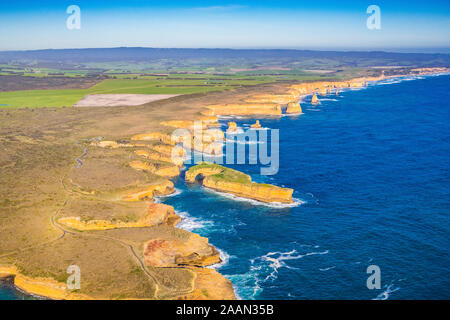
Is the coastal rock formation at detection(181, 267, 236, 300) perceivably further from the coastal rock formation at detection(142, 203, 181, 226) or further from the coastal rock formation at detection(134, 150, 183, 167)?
the coastal rock formation at detection(134, 150, 183, 167)

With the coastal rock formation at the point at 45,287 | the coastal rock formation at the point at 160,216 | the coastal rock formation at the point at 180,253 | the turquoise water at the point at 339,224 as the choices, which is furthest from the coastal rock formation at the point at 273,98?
the coastal rock formation at the point at 45,287

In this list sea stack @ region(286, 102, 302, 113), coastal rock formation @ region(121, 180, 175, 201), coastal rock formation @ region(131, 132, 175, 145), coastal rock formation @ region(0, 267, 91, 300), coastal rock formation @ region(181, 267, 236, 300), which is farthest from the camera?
sea stack @ region(286, 102, 302, 113)

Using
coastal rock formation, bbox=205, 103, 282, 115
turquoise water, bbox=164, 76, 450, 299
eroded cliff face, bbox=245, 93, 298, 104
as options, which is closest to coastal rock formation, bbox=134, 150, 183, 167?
turquoise water, bbox=164, 76, 450, 299

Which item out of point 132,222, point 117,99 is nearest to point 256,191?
point 132,222

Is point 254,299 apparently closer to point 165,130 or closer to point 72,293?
point 72,293

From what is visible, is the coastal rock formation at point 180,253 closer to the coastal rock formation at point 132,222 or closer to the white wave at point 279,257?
the white wave at point 279,257

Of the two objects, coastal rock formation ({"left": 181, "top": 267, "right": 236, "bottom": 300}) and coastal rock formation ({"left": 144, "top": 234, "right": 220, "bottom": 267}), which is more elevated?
coastal rock formation ({"left": 144, "top": 234, "right": 220, "bottom": 267})

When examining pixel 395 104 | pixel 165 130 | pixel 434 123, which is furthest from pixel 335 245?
pixel 395 104
